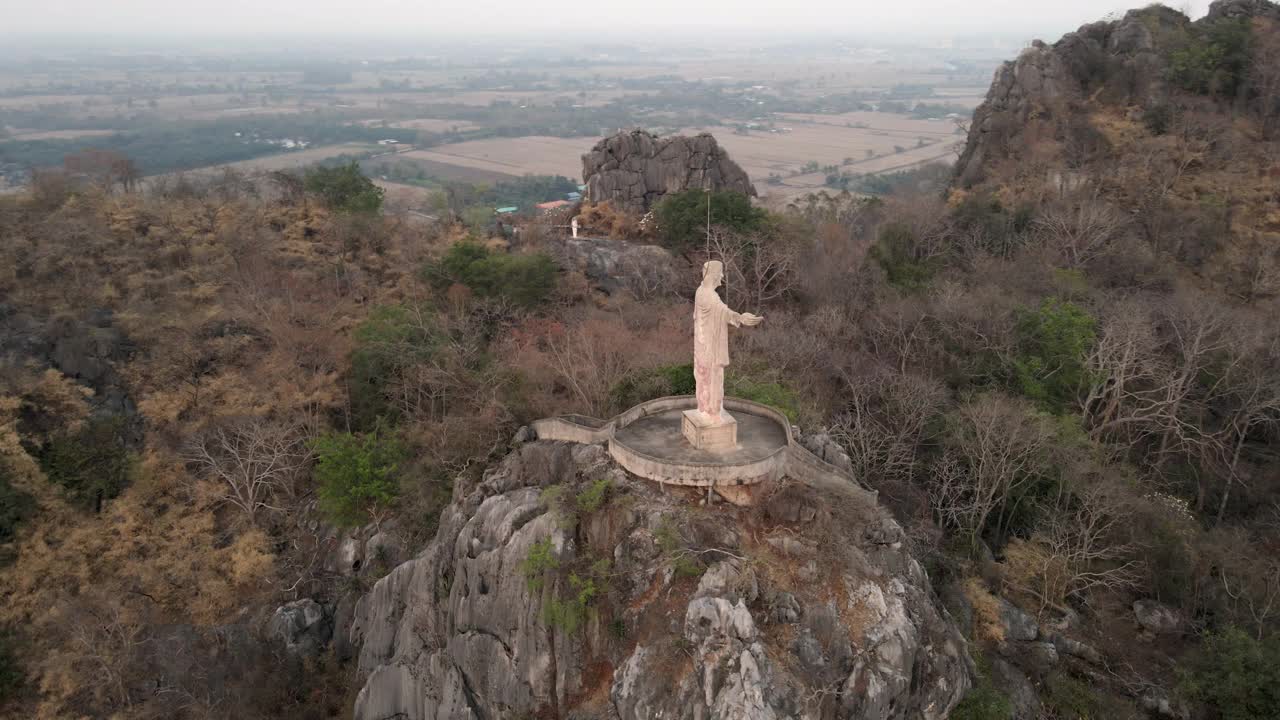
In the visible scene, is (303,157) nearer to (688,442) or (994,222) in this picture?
(994,222)

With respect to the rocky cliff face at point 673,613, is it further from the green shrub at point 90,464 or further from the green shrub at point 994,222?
the green shrub at point 994,222

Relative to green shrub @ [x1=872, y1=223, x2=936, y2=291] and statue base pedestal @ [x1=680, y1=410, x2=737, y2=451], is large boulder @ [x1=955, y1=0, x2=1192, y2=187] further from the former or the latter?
statue base pedestal @ [x1=680, y1=410, x2=737, y2=451]

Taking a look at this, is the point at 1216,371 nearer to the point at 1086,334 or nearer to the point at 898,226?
the point at 1086,334

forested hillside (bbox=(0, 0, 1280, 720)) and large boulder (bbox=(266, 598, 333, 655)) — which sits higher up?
forested hillside (bbox=(0, 0, 1280, 720))

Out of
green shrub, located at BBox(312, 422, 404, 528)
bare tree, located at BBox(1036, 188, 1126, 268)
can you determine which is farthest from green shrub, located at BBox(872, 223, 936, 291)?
green shrub, located at BBox(312, 422, 404, 528)

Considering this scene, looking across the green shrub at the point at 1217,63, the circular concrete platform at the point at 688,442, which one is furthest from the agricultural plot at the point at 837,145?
the circular concrete platform at the point at 688,442

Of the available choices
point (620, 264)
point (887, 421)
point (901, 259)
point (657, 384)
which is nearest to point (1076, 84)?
point (901, 259)
